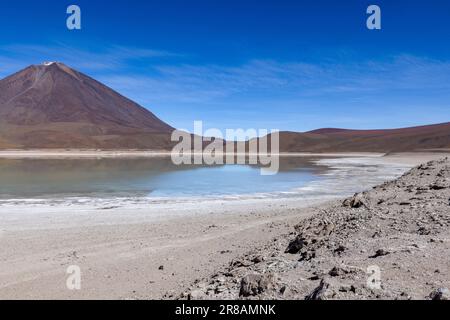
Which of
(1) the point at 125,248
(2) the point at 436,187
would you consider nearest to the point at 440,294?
(1) the point at 125,248

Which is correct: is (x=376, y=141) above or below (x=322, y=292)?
above

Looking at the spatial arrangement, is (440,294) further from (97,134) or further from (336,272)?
(97,134)

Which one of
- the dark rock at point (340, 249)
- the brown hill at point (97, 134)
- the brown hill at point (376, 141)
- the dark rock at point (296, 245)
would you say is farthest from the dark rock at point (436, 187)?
the brown hill at point (97, 134)

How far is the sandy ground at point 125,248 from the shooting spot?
19.7 ft

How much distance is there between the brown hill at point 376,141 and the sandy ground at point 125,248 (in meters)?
73.4

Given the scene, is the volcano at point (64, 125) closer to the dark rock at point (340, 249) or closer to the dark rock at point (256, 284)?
the dark rock at point (340, 249)

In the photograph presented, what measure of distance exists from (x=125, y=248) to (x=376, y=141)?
94.0 metres

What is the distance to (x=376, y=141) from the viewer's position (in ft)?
313

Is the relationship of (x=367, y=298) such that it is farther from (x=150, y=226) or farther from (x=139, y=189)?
(x=139, y=189)

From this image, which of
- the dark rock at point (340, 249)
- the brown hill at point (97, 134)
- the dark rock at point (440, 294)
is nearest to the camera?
the dark rock at point (440, 294)

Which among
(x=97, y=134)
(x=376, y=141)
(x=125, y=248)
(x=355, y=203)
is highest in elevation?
(x=97, y=134)

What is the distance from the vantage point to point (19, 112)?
575 ft
